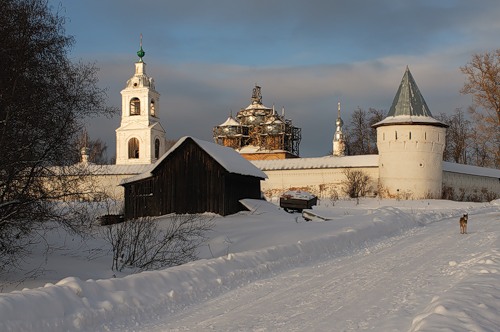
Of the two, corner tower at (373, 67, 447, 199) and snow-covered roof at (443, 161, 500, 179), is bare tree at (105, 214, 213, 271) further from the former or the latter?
snow-covered roof at (443, 161, 500, 179)

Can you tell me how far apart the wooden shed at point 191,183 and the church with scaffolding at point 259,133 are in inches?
1483

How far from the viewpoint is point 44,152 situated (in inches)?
505

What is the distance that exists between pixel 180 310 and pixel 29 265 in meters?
8.27

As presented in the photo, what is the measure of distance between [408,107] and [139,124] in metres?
26.7

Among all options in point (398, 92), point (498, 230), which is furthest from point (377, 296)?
point (398, 92)

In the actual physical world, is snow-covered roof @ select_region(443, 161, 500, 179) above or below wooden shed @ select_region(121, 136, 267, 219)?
above

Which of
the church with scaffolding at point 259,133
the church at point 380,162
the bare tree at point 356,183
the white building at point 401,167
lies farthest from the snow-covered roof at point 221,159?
the church with scaffolding at point 259,133

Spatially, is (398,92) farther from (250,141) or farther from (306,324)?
(306,324)

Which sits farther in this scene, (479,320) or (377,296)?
(377,296)

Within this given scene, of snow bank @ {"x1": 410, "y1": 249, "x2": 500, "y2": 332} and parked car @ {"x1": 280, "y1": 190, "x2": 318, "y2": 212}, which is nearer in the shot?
snow bank @ {"x1": 410, "y1": 249, "x2": 500, "y2": 332}

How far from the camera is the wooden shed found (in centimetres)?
2775

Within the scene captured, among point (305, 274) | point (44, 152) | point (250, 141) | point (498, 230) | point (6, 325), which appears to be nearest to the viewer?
point (6, 325)

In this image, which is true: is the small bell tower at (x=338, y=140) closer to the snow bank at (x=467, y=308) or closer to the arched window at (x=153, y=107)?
the arched window at (x=153, y=107)

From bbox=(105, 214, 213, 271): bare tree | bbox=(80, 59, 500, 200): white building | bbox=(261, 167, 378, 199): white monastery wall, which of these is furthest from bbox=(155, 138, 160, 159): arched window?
bbox=(105, 214, 213, 271): bare tree
